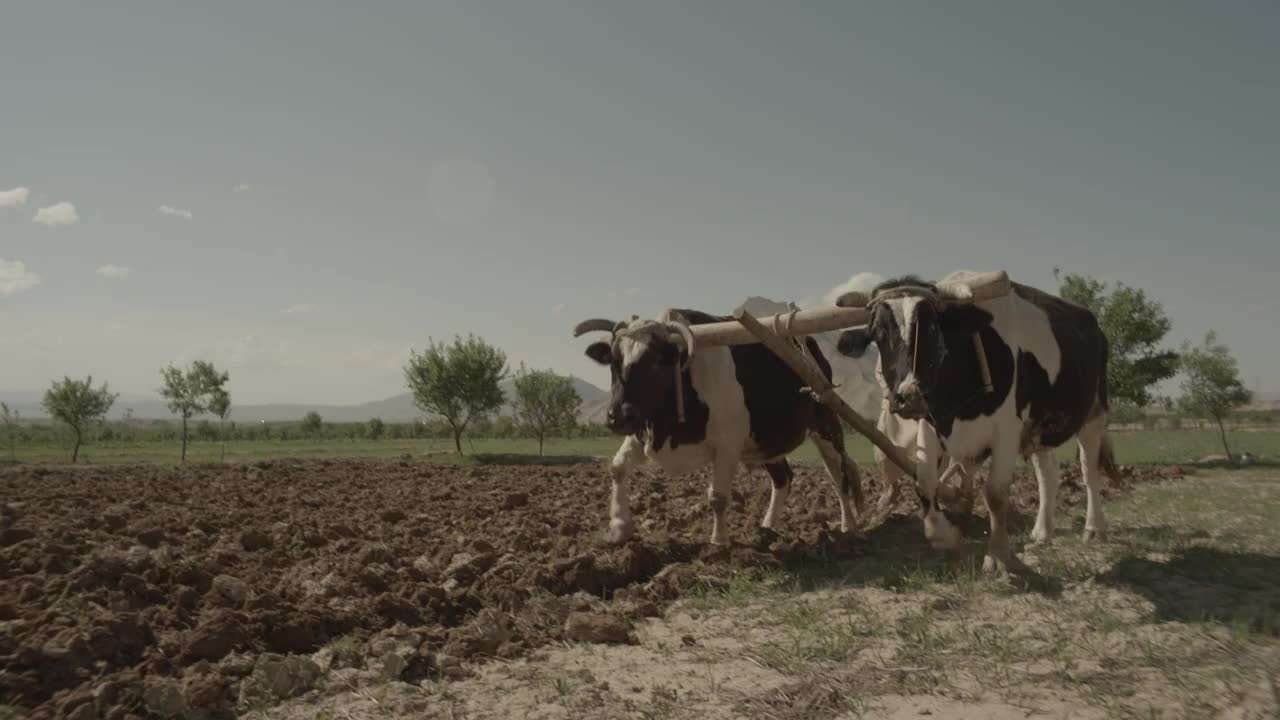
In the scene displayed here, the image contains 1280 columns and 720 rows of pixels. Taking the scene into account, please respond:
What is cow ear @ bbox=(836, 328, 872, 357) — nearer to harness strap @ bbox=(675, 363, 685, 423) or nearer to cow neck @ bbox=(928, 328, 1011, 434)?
cow neck @ bbox=(928, 328, 1011, 434)

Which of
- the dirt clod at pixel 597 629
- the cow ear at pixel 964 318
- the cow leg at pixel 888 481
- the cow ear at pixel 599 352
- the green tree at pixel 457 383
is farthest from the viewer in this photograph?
the green tree at pixel 457 383

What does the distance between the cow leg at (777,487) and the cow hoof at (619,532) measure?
1862mm

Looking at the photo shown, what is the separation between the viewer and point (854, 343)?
6.31 m

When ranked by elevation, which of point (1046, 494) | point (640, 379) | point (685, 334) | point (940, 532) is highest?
point (685, 334)

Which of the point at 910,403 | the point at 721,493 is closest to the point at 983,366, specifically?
the point at 910,403

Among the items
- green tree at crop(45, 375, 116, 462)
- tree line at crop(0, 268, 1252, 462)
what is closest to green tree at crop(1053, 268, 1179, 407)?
tree line at crop(0, 268, 1252, 462)

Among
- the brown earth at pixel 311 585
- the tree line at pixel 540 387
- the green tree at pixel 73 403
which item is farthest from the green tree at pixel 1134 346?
the green tree at pixel 73 403

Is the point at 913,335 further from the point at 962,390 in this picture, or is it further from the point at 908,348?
the point at 962,390

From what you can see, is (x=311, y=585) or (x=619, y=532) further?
(x=619, y=532)

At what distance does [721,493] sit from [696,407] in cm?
84

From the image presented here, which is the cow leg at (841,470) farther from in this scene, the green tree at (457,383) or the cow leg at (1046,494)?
the green tree at (457,383)

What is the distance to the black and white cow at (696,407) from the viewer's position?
6738 millimetres

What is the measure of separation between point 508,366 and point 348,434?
4724 centimetres

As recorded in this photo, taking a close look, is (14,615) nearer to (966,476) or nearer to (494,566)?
Answer: (494,566)
